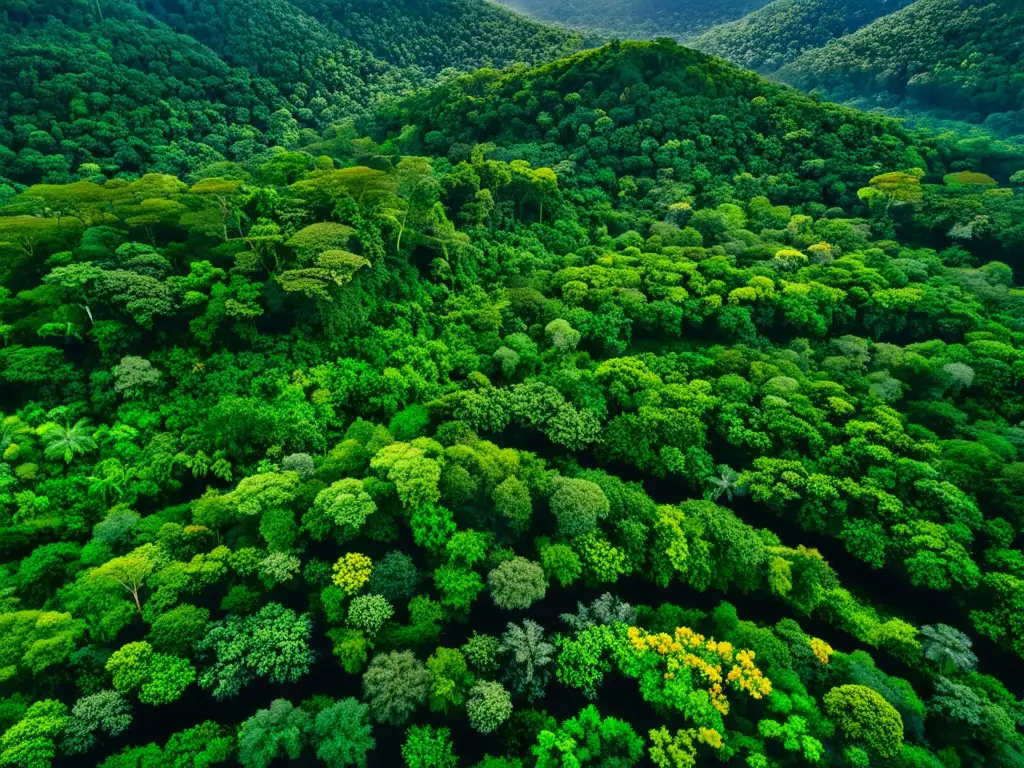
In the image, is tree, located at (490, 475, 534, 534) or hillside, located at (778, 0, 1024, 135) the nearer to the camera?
tree, located at (490, 475, 534, 534)

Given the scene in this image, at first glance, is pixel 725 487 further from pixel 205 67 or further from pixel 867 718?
pixel 205 67

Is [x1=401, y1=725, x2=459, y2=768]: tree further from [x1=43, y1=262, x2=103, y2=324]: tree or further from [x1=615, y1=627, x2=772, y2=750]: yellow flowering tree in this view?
[x1=43, y1=262, x2=103, y2=324]: tree

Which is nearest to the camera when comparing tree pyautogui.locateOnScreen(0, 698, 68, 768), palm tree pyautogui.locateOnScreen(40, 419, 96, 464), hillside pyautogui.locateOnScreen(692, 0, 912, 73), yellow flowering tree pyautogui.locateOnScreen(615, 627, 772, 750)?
tree pyautogui.locateOnScreen(0, 698, 68, 768)

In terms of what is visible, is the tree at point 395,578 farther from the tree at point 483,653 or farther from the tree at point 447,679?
the tree at point 483,653

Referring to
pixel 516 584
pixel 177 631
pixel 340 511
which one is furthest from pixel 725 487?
pixel 177 631

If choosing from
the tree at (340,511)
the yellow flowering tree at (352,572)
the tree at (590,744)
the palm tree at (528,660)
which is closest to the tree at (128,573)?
the tree at (340,511)

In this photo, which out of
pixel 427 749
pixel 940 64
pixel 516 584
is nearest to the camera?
pixel 427 749

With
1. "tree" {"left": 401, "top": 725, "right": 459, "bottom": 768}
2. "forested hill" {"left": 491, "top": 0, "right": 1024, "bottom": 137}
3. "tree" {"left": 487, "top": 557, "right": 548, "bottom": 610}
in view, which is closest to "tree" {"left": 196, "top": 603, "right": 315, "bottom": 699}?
"tree" {"left": 401, "top": 725, "right": 459, "bottom": 768}
